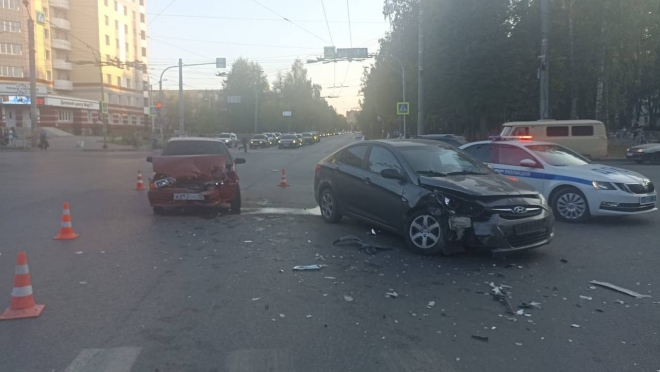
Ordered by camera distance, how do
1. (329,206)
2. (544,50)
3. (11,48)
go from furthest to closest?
(11,48) → (544,50) → (329,206)

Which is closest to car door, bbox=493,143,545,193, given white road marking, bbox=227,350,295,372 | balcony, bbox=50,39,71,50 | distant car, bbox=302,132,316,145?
white road marking, bbox=227,350,295,372

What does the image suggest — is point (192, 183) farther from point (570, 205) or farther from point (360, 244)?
point (570, 205)

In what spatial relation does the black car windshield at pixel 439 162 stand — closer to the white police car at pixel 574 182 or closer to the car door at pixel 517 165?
the white police car at pixel 574 182

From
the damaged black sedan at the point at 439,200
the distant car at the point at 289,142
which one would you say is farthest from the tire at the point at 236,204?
the distant car at the point at 289,142

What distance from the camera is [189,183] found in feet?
36.1

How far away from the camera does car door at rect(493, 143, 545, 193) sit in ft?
35.3

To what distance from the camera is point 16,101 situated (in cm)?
5981

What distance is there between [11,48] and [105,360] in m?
66.9

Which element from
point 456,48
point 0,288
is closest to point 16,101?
point 456,48

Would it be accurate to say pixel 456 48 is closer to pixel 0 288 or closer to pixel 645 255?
pixel 645 255

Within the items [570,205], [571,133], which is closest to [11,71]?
[571,133]

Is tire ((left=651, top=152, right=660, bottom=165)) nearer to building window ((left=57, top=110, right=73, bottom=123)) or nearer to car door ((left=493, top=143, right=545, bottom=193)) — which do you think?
car door ((left=493, top=143, right=545, bottom=193))

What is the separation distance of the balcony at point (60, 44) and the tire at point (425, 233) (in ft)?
232

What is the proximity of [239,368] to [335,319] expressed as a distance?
1.28 meters
